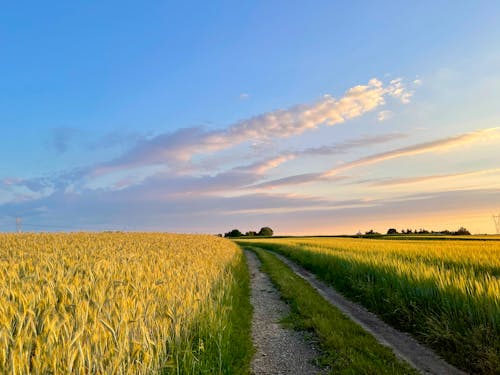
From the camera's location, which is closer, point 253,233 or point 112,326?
point 112,326

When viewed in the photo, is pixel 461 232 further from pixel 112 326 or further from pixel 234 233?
pixel 112 326

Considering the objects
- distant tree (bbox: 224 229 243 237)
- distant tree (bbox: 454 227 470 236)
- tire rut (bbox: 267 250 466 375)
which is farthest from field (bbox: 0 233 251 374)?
distant tree (bbox: 224 229 243 237)

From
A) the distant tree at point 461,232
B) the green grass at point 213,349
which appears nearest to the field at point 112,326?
the green grass at point 213,349

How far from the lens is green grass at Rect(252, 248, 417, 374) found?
7281 millimetres

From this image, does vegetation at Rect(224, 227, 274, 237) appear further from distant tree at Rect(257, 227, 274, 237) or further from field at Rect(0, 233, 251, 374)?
field at Rect(0, 233, 251, 374)

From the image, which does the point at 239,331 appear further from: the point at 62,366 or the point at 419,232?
the point at 419,232

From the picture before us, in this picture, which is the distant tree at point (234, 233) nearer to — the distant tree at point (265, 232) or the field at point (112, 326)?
the distant tree at point (265, 232)

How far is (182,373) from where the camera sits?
5754 mm

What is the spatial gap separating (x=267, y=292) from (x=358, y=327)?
639 centimetres

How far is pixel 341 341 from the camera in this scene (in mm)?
8570

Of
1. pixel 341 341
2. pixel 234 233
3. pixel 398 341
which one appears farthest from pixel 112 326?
pixel 234 233

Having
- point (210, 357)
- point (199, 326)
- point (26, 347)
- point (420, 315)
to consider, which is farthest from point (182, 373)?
point (420, 315)

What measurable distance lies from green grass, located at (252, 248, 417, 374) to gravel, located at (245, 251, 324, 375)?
1.18 ft

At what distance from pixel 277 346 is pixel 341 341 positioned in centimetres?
160
